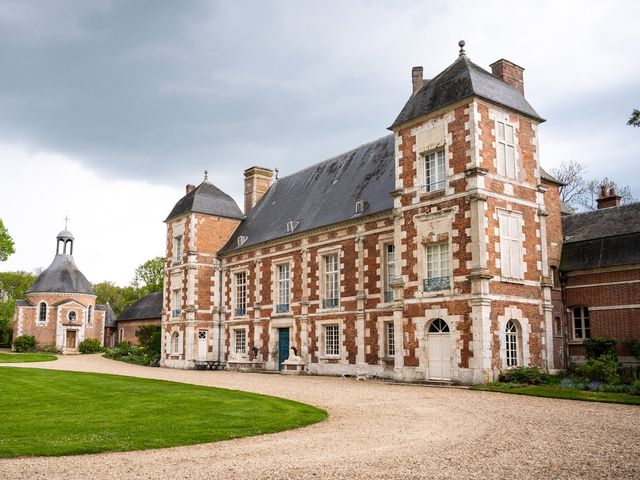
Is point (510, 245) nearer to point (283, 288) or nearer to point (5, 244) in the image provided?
point (283, 288)

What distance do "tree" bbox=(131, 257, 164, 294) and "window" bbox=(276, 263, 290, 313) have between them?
1226 inches

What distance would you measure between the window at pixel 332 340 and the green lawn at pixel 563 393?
7817 millimetres

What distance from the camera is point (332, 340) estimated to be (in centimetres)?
2308

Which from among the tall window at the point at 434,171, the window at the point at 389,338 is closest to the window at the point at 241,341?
the window at the point at 389,338

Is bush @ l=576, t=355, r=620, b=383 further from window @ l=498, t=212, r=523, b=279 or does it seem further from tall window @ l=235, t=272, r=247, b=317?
tall window @ l=235, t=272, r=247, b=317

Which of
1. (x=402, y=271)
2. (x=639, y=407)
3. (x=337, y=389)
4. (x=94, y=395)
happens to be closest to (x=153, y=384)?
(x=94, y=395)

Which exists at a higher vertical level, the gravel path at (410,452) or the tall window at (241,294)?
the tall window at (241,294)

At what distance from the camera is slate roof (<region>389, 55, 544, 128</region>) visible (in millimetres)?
18234

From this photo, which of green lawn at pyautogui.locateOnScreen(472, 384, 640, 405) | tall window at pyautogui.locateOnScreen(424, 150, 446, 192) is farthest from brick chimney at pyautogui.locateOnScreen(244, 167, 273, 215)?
green lawn at pyautogui.locateOnScreen(472, 384, 640, 405)

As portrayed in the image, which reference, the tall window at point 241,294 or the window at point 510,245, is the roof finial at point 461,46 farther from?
the tall window at point 241,294

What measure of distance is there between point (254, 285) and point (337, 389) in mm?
12108

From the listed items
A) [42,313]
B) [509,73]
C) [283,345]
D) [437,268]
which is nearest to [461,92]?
[509,73]

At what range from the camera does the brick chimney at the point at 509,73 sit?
2028 cm

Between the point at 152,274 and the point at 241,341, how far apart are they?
31.4 m
